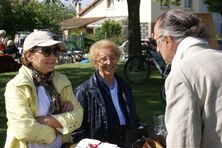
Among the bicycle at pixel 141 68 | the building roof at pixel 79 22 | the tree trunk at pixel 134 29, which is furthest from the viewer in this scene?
the building roof at pixel 79 22

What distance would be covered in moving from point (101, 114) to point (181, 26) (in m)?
1.91

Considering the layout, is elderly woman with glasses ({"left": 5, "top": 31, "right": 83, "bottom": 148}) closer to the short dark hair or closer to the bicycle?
the short dark hair

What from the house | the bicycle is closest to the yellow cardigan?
the bicycle

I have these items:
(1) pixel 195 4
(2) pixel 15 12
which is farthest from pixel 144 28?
(2) pixel 15 12

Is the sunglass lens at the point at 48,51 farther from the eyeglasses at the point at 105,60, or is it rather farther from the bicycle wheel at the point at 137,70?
the bicycle wheel at the point at 137,70

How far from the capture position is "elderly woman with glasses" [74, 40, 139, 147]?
438 cm

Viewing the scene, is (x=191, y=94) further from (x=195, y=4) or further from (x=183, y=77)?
(x=195, y=4)

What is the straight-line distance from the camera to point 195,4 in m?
52.6

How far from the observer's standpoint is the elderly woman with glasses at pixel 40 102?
3625 mm

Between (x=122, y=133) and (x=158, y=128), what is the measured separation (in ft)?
1.93

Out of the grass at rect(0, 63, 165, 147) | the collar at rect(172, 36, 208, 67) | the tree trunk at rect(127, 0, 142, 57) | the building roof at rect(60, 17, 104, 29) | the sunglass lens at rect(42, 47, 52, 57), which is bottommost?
the building roof at rect(60, 17, 104, 29)

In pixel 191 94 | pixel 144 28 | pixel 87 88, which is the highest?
pixel 191 94

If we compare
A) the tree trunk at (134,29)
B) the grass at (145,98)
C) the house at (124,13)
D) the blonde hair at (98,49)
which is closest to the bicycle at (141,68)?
the grass at (145,98)

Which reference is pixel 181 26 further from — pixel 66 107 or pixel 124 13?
pixel 124 13
